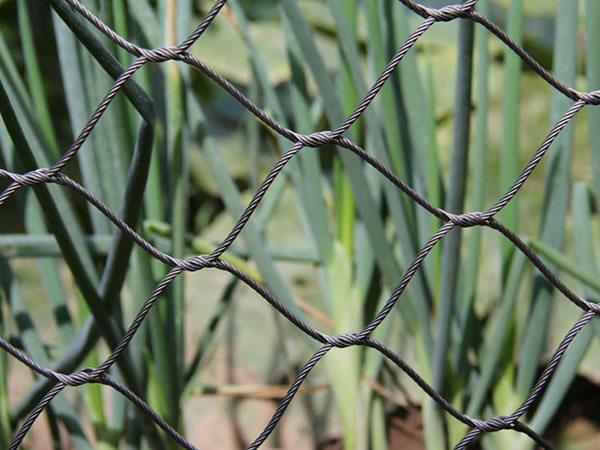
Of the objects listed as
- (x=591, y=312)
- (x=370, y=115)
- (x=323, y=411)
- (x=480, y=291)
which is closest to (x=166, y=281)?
(x=591, y=312)

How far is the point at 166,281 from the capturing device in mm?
373

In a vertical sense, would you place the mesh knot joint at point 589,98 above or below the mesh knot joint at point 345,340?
above

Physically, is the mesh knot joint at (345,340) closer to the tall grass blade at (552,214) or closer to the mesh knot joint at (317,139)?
the mesh knot joint at (317,139)

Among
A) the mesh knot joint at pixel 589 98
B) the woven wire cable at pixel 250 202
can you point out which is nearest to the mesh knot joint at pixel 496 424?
the woven wire cable at pixel 250 202

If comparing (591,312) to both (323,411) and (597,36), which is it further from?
(323,411)

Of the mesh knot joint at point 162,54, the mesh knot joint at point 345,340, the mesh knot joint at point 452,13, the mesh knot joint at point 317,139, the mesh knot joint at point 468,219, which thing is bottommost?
the mesh knot joint at point 345,340

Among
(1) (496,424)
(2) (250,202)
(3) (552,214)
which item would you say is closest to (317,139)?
(2) (250,202)

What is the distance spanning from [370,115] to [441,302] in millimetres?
147

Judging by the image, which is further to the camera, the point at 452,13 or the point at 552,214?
the point at 552,214

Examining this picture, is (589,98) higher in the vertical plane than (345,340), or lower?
higher

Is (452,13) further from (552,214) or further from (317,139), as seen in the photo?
(552,214)

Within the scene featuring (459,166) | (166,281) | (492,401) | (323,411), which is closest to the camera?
(166,281)

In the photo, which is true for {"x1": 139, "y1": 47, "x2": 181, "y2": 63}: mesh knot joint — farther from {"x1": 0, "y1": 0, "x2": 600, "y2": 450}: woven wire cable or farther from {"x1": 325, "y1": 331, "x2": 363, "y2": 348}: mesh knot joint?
{"x1": 325, "y1": 331, "x2": 363, "y2": 348}: mesh knot joint

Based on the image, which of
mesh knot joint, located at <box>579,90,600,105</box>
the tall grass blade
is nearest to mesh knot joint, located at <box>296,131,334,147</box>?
mesh knot joint, located at <box>579,90,600,105</box>
